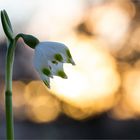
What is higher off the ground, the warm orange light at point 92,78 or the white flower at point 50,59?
the white flower at point 50,59

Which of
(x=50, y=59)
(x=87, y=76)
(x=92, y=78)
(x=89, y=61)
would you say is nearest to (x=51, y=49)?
(x=50, y=59)

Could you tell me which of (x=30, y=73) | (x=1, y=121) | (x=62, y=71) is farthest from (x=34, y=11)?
(x=62, y=71)

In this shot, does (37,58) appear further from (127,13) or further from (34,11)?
(127,13)

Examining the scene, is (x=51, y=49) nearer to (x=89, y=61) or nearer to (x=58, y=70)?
(x=58, y=70)

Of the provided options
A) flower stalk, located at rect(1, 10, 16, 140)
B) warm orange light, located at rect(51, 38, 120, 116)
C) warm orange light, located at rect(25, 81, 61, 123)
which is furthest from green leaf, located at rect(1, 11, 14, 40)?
warm orange light, located at rect(25, 81, 61, 123)

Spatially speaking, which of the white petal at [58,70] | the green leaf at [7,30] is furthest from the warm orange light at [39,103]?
the green leaf at [7,30]

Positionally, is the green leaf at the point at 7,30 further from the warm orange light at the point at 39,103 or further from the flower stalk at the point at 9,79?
the warm orange light at the point at 39,103
